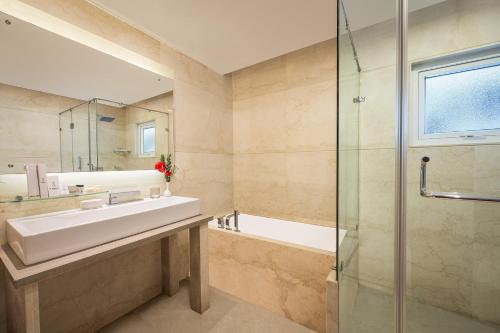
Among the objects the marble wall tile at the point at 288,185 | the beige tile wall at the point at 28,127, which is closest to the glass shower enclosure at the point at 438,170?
the marble wall tile at the point at 288,185

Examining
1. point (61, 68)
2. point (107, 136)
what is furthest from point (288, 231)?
point (61, 68)

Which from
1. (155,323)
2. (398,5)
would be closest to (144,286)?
(155,323)

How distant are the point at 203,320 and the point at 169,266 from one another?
0.53m

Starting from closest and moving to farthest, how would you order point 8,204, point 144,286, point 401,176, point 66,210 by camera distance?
point 401,176 → point 8,204 → point 66,210 → point 144,286

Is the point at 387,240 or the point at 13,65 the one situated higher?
the point at 13,65

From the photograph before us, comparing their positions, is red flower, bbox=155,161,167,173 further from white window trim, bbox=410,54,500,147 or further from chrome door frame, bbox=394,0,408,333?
white window trim, bbox=410,54,500,147

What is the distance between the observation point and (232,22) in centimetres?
154

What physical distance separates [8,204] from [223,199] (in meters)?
1.80

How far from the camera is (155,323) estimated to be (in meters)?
1.53

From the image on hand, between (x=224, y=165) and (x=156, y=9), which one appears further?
(x=224, y=165)

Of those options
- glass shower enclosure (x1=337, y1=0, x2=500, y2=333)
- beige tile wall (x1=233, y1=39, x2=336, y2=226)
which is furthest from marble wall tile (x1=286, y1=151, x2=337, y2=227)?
glass shower enclosure (x1=337, y1=0, x2=500, y2=333)

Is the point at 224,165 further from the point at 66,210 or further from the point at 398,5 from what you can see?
the point at 398,5

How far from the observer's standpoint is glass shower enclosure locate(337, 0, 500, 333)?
1.36 metres

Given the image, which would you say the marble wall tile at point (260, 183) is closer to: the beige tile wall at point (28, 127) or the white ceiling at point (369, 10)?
the white ceiling at point (369, 10)
